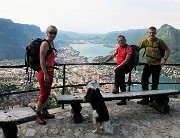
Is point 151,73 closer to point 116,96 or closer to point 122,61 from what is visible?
point 122,61

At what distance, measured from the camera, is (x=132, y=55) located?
6.35m

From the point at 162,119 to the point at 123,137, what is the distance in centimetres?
143

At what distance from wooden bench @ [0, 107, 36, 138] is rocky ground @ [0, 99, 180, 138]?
0.55 m

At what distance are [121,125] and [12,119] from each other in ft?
7.60

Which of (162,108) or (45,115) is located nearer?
(45,115)

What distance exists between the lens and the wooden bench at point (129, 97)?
582 cm

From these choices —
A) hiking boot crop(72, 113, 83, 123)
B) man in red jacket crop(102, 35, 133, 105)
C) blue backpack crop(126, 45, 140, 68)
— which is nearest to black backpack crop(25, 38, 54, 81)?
hiking boot crop(72, 113, 83, 123)

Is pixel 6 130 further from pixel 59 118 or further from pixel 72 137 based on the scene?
pixel 59 118

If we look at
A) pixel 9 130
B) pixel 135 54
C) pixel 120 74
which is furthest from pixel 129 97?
pixel 9 130

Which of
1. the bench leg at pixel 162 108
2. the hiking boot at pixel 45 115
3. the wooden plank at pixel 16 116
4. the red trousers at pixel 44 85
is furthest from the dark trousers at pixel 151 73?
the wooden plank at pixel 16 116

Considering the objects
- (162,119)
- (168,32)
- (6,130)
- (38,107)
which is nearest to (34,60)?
(38,107)

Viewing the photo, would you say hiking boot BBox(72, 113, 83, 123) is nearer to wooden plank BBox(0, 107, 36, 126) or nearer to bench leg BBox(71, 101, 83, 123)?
bench leg BBox(71, 101, 83, 123)

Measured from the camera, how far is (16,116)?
4578 mm

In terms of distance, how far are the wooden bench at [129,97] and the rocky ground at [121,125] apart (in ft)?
0.59
